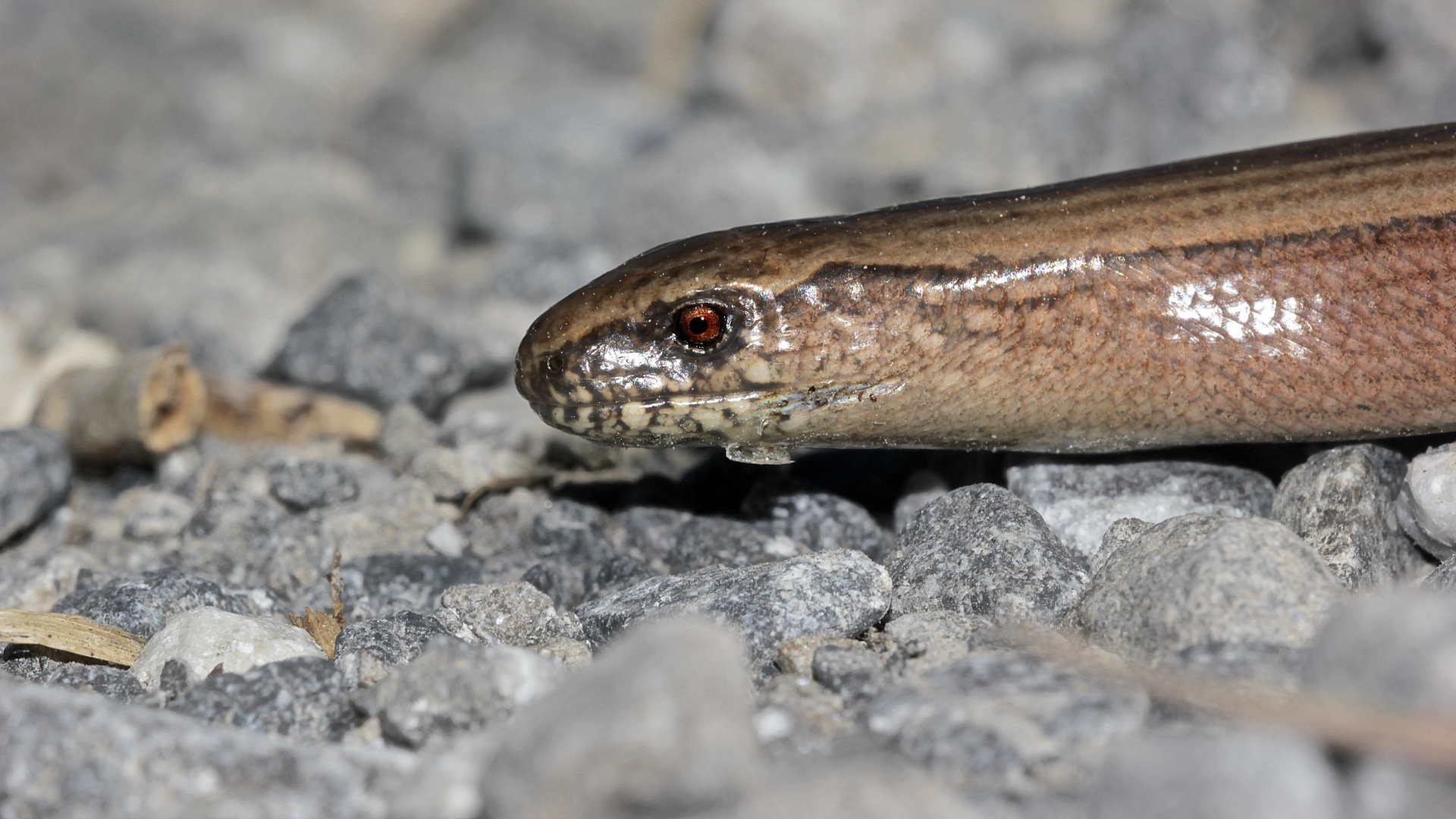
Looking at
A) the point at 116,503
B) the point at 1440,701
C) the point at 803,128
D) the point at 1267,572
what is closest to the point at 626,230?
the point at 803,128

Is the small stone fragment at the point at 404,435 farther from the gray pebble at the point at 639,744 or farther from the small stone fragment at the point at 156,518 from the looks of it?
the gray pebble at the point at 639,744

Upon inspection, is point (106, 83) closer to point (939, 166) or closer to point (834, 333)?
point (939, 166)

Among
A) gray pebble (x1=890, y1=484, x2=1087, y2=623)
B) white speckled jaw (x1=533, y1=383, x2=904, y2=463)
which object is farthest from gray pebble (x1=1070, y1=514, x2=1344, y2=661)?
white speckled jaw (x1=533, y1=383, x2=904, y2=463)

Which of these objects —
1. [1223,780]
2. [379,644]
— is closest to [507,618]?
[379,644]

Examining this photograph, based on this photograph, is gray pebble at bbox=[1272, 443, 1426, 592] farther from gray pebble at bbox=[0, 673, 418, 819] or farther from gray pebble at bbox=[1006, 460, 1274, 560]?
gray pebble at bbox=[0, 673, 418, 819]

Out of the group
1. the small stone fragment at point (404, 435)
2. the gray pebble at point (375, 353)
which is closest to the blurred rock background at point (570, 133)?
the gray pebble at point (375, 353)

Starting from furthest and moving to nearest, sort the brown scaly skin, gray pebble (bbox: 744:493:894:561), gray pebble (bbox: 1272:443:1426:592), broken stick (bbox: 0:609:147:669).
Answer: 1. gray pebble (bbox: 744:493:894:561)
2. the brown scaly skin
3. gray pebble (bbox: 1272:443:1426:592)
4. broken stick (bbox: 0:609:147:669)
